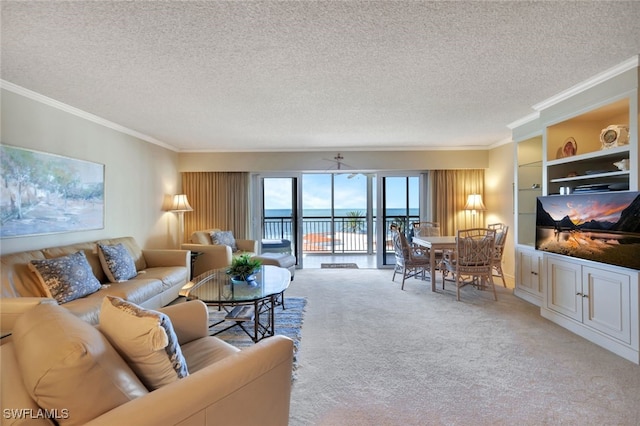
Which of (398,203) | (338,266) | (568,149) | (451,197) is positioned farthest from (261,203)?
(568,149)

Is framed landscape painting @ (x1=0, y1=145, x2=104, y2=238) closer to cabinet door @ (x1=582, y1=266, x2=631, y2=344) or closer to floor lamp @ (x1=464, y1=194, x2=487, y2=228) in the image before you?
cabinet door @ (x1=582, y1=266, x2=631, y2=344)

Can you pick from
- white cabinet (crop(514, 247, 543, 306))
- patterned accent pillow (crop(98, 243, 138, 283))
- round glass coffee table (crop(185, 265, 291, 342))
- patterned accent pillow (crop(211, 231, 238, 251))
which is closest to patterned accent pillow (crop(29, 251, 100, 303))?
patterned accent pillow (crop(98, 243, 138, 283))

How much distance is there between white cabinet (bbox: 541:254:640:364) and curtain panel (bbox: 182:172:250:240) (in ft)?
15.8

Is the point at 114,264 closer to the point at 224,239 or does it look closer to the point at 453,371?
the point at 224,239

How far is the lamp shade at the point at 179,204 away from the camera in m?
5.25

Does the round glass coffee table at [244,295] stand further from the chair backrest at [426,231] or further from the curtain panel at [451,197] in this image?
the curtain panel at [451,197]

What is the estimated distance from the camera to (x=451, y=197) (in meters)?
5.79

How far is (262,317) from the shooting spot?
130 inches

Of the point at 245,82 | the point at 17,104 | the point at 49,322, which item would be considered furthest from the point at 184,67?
the point at 49,322

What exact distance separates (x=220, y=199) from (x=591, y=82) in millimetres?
5557

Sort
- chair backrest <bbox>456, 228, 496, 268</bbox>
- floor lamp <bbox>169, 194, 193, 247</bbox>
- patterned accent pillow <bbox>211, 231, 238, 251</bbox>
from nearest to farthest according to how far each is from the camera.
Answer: chair backrest <bbox>456, 228, 496, 268</bbox> < patterned accent pillow <bbox>211, 231, 238, 251</bbox> < floor lamp <bbox>169, 194, 193, 247</bbox>

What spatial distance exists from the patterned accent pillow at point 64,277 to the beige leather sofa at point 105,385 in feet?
5.31

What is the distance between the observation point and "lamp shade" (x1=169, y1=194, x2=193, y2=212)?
5.25 m
